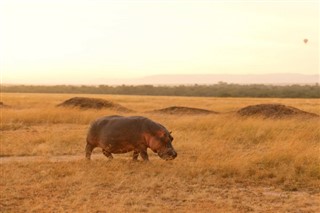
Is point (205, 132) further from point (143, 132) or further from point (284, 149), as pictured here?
point (143, 132)

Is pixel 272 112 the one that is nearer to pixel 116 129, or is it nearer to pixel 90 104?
pixel 90 104

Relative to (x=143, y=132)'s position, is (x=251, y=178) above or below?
below

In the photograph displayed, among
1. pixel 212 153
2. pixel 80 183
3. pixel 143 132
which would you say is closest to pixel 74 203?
pixel 80 183

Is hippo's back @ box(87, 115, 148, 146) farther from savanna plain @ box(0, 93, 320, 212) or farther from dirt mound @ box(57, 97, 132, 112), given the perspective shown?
dirt mound @ box(57, 97, 132, 112)

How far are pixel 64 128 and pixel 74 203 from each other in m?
12.5

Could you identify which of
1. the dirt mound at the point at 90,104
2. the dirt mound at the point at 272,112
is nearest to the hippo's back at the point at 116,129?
the dirt mound at the point at 272,112

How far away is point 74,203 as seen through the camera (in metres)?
7.51

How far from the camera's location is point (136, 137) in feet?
35.3

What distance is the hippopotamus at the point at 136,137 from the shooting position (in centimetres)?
1063

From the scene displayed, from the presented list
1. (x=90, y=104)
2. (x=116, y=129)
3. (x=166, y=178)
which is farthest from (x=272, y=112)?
(x=166, y=178)

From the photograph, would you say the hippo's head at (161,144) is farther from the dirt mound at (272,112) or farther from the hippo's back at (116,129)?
the dirt mound at (272,112)

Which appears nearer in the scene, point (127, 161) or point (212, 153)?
point (127, 161)

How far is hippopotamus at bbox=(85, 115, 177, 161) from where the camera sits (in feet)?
34.9

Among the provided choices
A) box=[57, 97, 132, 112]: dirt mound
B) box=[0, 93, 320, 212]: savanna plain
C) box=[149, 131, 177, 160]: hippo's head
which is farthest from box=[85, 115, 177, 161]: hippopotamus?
box=[57, 97, 132, 112]: dirt mound
